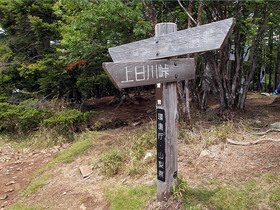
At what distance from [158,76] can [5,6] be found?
8.00 metres

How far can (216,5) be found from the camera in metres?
5.70

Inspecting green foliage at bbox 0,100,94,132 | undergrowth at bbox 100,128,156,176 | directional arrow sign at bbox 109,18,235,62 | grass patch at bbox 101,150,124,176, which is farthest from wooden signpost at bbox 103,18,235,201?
green foliage at bbox 0,100,94,132

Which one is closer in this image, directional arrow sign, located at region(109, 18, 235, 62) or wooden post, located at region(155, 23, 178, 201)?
directional arrow sign, located at region(109, 18, 235, 62)

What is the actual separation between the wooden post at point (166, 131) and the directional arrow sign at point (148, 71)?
17 centimetres

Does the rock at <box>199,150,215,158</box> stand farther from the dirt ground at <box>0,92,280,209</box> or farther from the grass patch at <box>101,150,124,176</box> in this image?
the grass patch at <box>101,150,124,176</box>

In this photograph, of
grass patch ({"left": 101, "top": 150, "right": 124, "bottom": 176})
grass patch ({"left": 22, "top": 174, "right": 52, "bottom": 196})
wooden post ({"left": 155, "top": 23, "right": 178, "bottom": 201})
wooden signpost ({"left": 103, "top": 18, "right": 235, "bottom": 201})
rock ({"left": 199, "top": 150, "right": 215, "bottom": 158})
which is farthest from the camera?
grass patch ({"left": 22, "top": 174, "right": 52, "bottom": 196})

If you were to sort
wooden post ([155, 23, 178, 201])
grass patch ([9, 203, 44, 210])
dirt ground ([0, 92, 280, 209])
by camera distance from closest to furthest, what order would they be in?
wooden post ([155, 23, 178, 201]), dirt ground ([0, 92, 280, 209]), grass patch ([9, 203, 44, 210])

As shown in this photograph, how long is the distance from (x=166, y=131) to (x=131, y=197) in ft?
4.15

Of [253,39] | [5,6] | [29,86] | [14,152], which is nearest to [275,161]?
[253,39]

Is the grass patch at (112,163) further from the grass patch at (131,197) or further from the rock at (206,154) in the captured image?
the rock at (206,154)

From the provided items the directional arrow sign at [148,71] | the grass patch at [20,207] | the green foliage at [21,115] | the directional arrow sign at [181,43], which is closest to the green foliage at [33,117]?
the green foliage at [21,115]

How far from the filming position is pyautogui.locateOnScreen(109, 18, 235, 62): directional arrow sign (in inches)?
77.0

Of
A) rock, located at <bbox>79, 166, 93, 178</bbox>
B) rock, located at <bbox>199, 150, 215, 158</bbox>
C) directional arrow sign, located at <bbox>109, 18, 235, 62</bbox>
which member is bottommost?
rock, located at <bbox>79, 166, 93, 178</bbox>

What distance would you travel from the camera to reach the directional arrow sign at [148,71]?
6.91 feet
